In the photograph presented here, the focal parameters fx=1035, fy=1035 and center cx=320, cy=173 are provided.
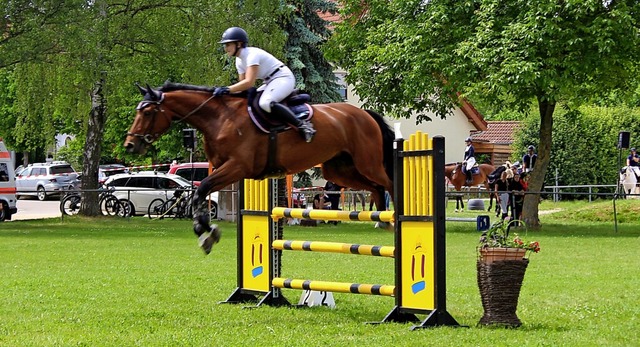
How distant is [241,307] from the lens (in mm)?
11852

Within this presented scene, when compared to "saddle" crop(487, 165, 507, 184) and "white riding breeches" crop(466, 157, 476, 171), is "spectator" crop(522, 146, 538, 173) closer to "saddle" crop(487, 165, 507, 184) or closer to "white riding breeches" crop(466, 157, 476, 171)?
"saddle" crop(487, 165, 507, 184)

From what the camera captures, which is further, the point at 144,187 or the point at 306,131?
the point at 144,187

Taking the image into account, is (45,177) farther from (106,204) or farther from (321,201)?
(321,201)

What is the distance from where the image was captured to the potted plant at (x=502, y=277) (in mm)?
9797

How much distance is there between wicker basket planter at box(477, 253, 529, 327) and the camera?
9797 mm

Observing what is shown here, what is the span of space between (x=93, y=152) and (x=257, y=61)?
24.5 metres

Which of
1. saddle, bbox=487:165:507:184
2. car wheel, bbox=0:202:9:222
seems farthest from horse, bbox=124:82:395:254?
car wheel, bbox=0:202:9:222

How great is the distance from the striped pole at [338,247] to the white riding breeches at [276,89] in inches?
61.9

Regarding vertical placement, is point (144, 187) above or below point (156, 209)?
above

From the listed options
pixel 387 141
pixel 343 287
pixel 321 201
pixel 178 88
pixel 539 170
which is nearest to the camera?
pixel 343 287

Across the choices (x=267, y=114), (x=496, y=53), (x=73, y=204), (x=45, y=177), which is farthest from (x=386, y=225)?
(x=45, y=177)

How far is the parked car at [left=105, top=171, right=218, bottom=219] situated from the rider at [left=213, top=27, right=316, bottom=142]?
25.5 metres

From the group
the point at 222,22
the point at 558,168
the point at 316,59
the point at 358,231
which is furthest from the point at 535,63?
the point at 558,168

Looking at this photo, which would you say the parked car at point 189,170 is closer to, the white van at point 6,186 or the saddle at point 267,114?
the white van at point 6,186
